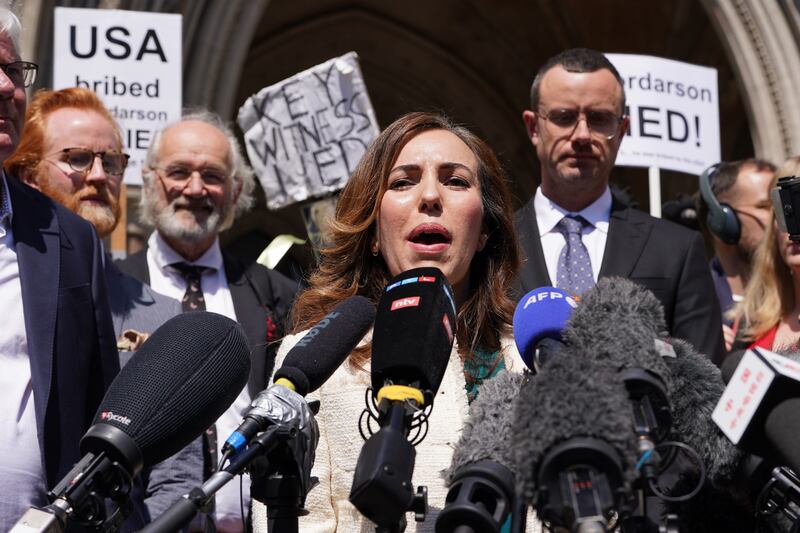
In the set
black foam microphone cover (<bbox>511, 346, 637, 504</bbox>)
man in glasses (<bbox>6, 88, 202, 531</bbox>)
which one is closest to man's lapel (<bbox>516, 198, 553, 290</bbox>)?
man in glasses (<bbox>6, 88, 202, 531</bbox>)

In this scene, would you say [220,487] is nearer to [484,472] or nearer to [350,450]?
[484,472]

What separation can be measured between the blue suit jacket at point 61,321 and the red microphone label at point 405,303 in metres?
1.04

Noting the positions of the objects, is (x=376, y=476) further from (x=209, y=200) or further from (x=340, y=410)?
(x=209, y=200)

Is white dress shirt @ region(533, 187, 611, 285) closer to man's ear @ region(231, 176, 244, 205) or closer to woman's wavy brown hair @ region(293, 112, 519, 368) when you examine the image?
woman's wavy brown hair @ region(293, 112, 519, 368)

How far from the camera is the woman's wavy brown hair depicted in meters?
2.95

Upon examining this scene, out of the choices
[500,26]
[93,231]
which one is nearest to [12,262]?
[93,231]

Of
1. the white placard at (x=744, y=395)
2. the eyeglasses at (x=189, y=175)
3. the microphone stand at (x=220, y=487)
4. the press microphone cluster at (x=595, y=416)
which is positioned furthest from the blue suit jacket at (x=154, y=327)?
the white placard at (x=744, y=395)

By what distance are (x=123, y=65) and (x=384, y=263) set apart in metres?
2.99

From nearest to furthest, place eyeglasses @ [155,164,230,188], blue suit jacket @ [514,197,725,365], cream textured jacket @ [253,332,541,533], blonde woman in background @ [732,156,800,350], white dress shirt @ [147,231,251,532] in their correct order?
cream textured jacket @ [253,332,541,533], blonde woman in background @ [732,156,800,350], blue suit jacket @ [514,197,725,365], white dress shirt @ [147,231,251,532], eyeglasses @ [155,164,230,188]

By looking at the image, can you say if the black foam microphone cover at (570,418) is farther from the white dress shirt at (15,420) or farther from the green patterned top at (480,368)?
the white dress shirt at (15,420)

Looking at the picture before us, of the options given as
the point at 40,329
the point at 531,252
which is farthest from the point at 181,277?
the point at 40,329

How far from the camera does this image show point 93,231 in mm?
Result: 3014

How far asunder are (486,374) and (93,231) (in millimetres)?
973

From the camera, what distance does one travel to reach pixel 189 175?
4727mm
